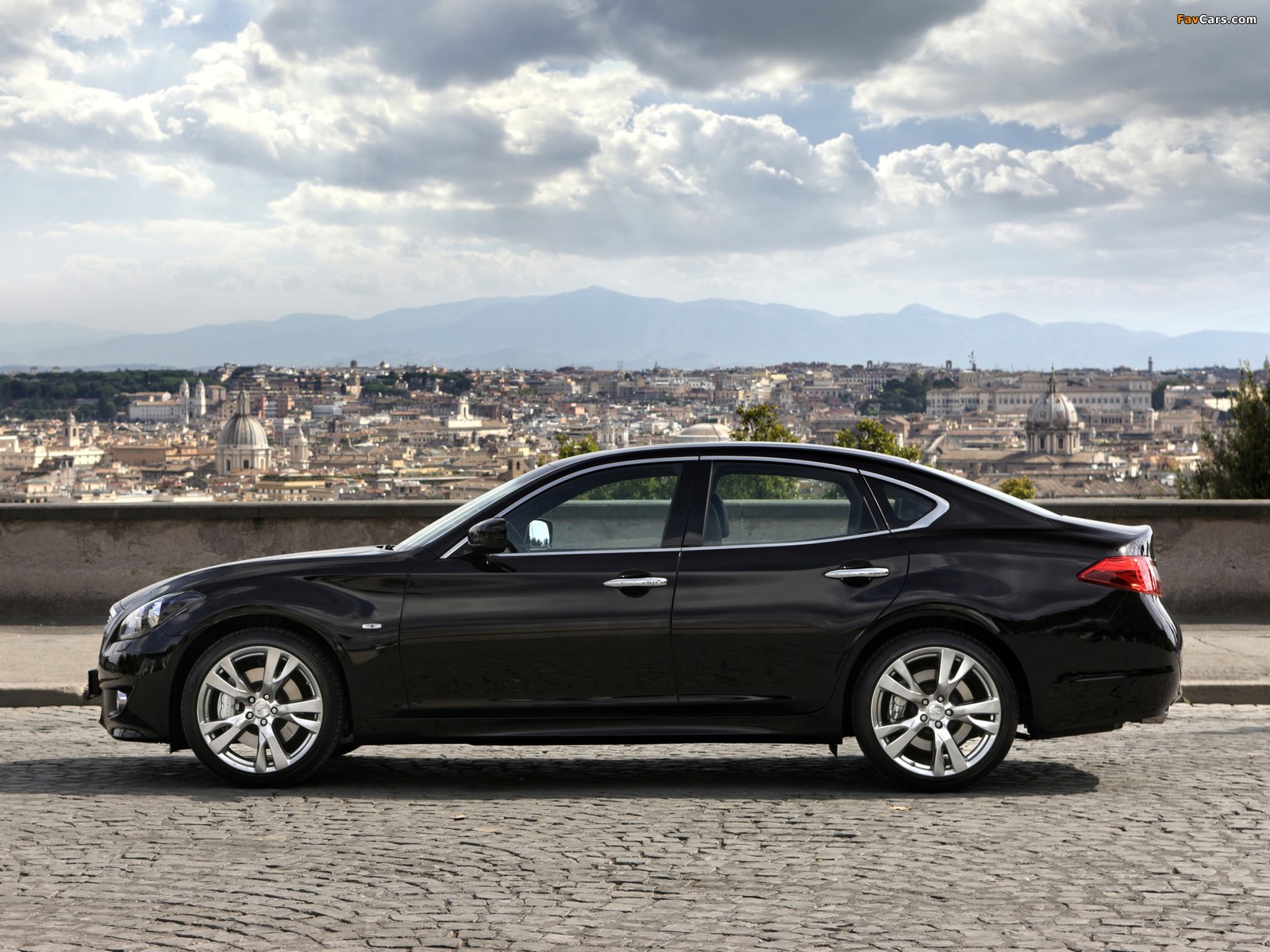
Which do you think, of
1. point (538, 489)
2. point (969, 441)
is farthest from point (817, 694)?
point (969, 441)

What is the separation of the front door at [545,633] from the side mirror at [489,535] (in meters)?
0.13

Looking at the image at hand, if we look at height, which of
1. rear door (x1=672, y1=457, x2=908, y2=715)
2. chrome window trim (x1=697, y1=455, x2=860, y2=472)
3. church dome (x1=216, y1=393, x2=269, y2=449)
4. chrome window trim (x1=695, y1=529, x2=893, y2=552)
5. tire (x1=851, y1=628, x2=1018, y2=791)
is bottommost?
tire (x1=851, y1=628, x2=1018, y2=791)

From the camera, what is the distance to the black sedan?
20.5ft

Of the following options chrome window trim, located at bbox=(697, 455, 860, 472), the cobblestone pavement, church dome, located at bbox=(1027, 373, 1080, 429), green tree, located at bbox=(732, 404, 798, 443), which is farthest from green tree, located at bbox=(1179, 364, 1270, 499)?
church dome, located at bbox=(1027, 373, 1080, 429)

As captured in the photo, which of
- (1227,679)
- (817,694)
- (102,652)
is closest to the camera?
(817,694)

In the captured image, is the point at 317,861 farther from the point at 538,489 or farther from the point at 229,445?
the point at 229,445

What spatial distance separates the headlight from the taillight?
362cm

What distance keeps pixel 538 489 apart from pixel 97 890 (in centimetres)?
243

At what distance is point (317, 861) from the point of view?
514 cm

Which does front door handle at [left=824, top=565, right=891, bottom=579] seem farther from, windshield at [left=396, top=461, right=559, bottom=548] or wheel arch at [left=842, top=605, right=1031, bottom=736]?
windshield at [left=396, top=461, right=559, bottom=548]

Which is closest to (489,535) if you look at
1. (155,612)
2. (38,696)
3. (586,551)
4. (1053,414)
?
(586,551)

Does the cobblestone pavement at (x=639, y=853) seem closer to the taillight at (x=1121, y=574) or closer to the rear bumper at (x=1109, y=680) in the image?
the rear bumper at (x=1109, y=680)

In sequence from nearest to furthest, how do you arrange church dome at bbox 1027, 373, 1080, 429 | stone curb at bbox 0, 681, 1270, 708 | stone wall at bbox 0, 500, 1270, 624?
1. stone curb at bbox 0, 681, 1270, 708
2. stone wall at bbox 0, 500, 1270, 624
3. church dome at bbox 1027, 373, 1080, 429

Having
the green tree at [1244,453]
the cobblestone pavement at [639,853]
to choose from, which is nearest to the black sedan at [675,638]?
the cobblestone pavement at [639,853]
